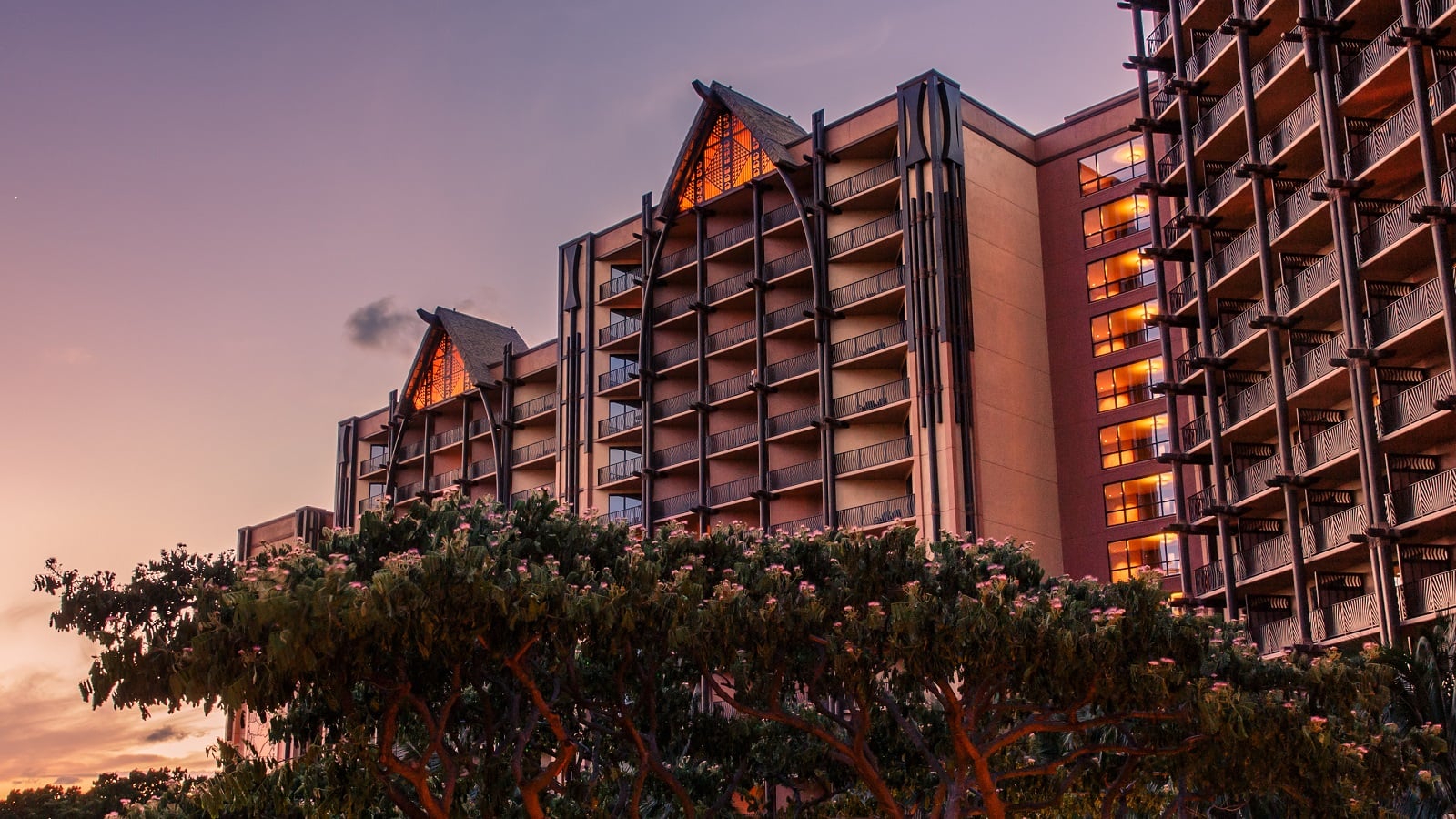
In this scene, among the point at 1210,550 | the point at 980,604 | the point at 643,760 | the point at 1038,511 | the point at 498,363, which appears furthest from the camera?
the point at 498,363

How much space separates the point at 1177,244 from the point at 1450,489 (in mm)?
17469

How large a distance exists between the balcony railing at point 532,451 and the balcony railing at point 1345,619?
4607 centimetres

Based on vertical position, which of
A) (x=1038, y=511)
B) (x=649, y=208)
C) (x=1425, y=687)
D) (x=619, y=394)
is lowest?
(x=1425, y=687)

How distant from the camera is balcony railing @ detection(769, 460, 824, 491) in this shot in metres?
67.3

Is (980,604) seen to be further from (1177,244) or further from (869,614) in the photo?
(1177,244)

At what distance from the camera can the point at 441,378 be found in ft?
315

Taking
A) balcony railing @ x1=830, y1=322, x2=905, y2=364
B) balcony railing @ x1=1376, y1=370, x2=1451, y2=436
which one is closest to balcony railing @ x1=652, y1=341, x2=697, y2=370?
balcony railing @ x1=830, y1=322, x2=905, y2=364

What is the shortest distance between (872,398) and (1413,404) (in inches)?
982

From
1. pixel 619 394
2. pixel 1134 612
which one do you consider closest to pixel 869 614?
pixel 1134 612

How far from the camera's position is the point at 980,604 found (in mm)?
26328

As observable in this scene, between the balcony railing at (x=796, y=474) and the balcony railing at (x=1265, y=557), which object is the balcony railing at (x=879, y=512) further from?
the balcony railing at (x=1265, y=557)

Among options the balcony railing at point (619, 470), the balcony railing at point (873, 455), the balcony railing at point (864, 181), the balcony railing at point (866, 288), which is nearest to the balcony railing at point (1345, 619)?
the balcony railing at point (873, 455)

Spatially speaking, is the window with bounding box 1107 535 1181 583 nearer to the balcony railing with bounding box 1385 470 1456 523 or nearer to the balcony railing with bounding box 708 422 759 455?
the balcony railing with bounding box 1385 470 1456 523

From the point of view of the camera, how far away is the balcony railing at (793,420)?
68.6m
